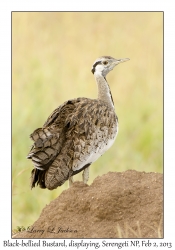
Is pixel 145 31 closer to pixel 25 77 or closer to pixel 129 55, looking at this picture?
pixel 129 55

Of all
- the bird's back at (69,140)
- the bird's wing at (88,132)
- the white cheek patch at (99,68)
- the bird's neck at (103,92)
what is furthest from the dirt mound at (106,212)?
the white cheek patch at (99,68)

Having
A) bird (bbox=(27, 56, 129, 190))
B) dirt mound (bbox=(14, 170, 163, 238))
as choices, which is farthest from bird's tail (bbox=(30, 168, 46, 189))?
dirt mound (bbox=(14, 170, 163, 238))

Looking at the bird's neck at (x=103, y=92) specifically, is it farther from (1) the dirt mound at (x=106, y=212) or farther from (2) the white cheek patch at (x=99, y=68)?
(1) the dirt mound at (x=106, y=212)

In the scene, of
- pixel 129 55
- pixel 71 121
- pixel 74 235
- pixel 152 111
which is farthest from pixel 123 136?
pixel 74 235

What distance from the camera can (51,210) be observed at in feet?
26.0

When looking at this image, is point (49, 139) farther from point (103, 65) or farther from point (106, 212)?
point (103, 65)

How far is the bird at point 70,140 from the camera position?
8.45 metres

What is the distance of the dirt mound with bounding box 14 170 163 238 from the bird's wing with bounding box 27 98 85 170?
565mm

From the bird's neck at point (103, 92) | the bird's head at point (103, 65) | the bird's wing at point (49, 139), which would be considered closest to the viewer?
the bird's wing at point (49, 139)

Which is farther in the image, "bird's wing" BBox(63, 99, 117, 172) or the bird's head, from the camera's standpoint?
the bird's head

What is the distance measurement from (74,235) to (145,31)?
11.8 meters

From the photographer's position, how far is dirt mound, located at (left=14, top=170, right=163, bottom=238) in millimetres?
7539

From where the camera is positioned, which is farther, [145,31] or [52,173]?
[145,31]

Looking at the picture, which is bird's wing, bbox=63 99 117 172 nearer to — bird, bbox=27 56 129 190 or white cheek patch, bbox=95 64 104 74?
bird, bbox=27 56 129 190
